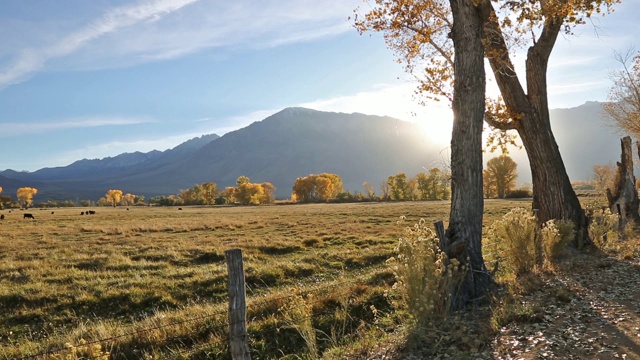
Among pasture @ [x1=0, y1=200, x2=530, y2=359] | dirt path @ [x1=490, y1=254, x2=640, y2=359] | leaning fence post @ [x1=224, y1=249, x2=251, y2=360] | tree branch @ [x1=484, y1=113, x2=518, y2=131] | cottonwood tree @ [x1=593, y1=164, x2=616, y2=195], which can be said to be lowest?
pasture @ [x1=0, y1=200, x2=530, y2=359]

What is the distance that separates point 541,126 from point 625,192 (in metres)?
9.29

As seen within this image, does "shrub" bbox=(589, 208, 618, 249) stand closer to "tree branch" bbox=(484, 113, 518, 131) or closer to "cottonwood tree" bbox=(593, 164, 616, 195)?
"tree branch" bbox=(484, 113, 518, 131)

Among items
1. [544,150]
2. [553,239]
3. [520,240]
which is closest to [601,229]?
[544,150]

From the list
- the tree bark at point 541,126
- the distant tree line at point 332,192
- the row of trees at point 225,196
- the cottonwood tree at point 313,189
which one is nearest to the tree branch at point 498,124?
the tree bark at point 541,126

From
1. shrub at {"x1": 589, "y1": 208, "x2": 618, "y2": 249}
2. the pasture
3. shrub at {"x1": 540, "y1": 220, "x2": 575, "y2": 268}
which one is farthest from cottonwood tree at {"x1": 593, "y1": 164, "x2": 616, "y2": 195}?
shrub at {"x1": 540, "y1": 220, "x2": 575, "y2": 268}

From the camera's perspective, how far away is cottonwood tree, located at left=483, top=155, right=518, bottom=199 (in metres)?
102

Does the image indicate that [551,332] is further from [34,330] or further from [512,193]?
[512,193]

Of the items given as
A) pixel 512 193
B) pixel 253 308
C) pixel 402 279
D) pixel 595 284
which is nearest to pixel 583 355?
pixel 402 279

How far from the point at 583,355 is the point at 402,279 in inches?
107

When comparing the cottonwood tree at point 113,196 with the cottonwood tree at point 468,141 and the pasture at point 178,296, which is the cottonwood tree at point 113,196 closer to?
the pasture at point 178,296

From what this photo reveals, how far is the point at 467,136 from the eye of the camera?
31.9 feet

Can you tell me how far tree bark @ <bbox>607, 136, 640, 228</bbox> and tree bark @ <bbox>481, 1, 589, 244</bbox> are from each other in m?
7.60

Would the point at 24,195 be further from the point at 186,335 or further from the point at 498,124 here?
the point at 498,124

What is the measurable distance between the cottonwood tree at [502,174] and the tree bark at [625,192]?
282ft
